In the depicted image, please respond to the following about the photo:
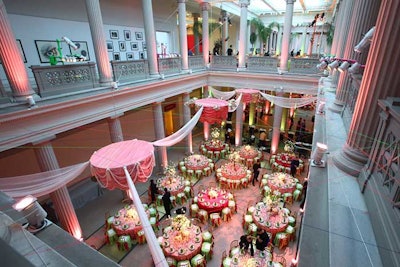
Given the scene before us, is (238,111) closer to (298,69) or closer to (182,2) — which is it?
(298,69)

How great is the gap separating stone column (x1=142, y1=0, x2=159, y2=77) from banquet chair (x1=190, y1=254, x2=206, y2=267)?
22.4ft

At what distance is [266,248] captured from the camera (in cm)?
652

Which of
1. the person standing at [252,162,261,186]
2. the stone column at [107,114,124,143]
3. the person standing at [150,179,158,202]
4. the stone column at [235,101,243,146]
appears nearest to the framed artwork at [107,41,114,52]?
the stone column at [107,114,124,143]

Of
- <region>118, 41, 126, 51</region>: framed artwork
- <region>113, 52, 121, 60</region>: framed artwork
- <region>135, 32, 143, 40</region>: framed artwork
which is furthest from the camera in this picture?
<region>135, 32, 143, 40</region>: framed artwork

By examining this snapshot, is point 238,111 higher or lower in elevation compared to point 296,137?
higher

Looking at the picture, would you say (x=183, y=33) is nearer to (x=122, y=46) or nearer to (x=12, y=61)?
(x=122, y=46)

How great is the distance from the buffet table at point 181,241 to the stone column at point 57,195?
2.98 m

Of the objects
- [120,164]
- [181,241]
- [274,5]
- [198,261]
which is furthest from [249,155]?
[274,5]

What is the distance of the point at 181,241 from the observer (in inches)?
265

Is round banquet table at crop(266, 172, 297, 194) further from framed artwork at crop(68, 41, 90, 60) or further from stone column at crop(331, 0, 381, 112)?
framed artwork at crop(68, 41, 90, 60)

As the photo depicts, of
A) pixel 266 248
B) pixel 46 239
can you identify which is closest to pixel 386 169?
pixel 46 239

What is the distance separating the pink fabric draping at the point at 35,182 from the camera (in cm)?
479

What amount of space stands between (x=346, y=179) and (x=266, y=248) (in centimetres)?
404

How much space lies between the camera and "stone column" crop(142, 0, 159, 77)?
8.53 metres
